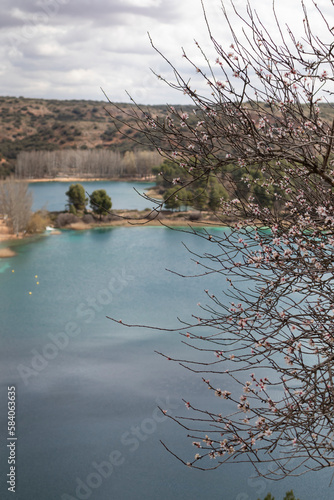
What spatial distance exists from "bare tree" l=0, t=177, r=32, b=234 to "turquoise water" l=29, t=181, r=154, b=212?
1949 millimetres

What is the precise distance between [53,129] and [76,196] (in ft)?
93.6

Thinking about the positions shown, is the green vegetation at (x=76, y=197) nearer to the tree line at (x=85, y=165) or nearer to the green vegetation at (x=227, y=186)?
the tree line at (x=85, y=165)

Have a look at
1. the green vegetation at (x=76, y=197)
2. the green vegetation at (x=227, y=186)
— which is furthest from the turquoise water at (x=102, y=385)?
the green vegetation at (x=76, y=197)

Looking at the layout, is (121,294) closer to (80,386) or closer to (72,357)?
(72,357)

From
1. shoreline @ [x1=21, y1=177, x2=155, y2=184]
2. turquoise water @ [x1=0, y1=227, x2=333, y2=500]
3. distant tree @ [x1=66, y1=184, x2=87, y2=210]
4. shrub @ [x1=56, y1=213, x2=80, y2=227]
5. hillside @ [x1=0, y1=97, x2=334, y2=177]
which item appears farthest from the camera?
hillside @ [x1=0, y1=97, x2=334, y2=177]

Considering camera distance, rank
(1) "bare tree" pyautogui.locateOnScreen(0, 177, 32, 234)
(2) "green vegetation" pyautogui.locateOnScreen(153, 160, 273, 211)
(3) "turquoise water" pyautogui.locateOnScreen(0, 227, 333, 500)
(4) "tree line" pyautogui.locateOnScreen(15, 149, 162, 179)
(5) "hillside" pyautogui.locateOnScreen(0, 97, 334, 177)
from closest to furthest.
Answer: (2) "green vegetation" pyautogui.locateOnScreen(153, 160, 273, 211), (3) "turquoise water" pyautogui.locateOnScreen(0, 227, 333, 500), (1) "bare tree" pyautogui.locateOnScreen(0, 177, 32, 234), (4) "tree line" pyautogui.locateOnScreen(15, 149, 162, 179), (5) "hillside" pyautogui.locateOnScreen(0, 97, 334, 177)

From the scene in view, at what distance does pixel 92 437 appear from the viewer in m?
8.84

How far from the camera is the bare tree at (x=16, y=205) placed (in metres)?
25.7

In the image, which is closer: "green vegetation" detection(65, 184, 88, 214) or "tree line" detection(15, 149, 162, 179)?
"green vegetation" detection(65, 184, 88, 214)

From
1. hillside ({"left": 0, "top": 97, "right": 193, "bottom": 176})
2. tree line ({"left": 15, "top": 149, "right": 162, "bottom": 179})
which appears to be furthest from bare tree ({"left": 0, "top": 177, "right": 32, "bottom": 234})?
hillside ({"left": 0, "top": 97, "right": 193, "bottom": 176})

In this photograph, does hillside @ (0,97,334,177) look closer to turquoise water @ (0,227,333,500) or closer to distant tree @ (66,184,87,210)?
distant tree @ (66,184,87,210)

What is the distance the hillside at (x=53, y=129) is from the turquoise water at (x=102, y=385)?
27642 mm

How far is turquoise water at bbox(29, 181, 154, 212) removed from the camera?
106 ft

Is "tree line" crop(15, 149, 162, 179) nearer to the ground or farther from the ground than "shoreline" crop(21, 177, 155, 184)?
farther from the ground
